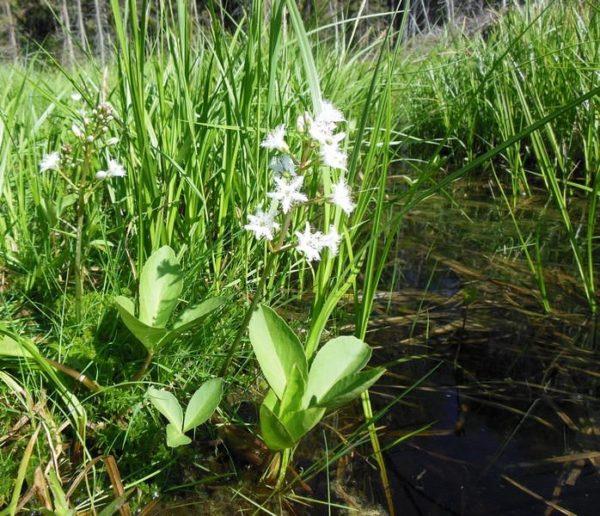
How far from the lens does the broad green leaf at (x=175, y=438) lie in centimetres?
94

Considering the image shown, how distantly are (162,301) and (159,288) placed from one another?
0.03 metres

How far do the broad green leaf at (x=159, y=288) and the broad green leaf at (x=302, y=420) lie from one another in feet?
1.05

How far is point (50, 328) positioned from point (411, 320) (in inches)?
40.0

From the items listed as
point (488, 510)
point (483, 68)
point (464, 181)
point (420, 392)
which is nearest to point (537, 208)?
point (464, 181)

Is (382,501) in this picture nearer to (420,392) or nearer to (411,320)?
(420,392)

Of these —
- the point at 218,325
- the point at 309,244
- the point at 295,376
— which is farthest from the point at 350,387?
the point at 218,325

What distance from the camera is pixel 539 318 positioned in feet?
5.47

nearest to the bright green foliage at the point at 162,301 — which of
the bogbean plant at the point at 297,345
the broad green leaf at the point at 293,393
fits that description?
the bogbean plant at the point at 297,345

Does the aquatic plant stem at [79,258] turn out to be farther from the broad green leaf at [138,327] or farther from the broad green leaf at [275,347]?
the broad green leaf at [275,347]

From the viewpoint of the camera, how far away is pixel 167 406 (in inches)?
38.9

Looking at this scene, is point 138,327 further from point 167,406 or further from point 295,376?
point 295,376

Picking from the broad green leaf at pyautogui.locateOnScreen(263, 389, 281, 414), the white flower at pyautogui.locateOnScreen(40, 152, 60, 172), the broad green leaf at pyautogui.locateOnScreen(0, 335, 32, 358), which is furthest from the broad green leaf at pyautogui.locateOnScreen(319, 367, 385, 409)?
the white flower at pyautogui.locateOnScreen(40, 152, 60, 172)

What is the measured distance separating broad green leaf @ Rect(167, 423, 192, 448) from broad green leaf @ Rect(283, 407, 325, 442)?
0.17 metres

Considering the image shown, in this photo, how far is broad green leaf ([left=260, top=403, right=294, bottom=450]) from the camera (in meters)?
0.92
